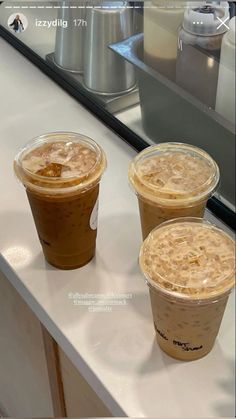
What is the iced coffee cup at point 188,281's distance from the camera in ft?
2.05

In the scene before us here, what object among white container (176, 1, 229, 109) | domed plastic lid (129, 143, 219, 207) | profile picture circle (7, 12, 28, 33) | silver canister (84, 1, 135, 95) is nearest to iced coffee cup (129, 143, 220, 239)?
domed plastic lid (129, 143, 219, 207)

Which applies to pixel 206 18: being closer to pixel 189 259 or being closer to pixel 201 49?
pixel 201 49

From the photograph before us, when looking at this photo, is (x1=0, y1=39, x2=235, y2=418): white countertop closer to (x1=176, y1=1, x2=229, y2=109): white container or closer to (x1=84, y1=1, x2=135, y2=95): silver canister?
(x1=84, y1=1, x2=135, y2=95): silver canister

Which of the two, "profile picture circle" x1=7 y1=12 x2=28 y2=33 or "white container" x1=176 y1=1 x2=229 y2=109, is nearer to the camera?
"white container" x1=176 y1=1 x2=229 y2=109

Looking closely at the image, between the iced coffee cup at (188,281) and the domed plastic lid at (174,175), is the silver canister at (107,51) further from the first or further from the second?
the iced coffee cup at (188,281)

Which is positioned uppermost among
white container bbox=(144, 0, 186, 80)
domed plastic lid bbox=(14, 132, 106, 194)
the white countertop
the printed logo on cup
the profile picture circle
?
white container bbox=(144, 0, 186, 80)

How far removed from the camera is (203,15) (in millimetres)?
852

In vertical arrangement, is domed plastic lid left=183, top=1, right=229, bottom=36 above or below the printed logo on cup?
above

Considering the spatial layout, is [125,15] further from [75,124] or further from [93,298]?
[93,298]

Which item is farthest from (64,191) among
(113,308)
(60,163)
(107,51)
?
(107,51)

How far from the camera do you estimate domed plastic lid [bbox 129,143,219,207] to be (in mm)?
716

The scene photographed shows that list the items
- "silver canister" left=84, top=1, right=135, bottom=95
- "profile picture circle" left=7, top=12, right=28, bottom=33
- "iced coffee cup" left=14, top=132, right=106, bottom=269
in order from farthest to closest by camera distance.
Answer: "profile picture circle" left=7, top=12, right=28, bottom=33 < "silver canister" left=84, top=1, right=135, bottom=95 < "iced coffee cup" left=14, top=132, right=106, bottom=269

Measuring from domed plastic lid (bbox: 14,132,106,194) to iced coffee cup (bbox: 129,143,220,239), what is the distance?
54mm

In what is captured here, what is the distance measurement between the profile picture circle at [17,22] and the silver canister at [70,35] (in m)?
0.07
